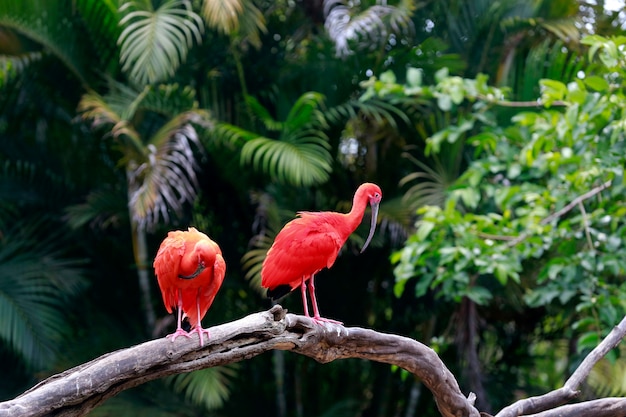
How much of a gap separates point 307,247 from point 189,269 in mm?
655

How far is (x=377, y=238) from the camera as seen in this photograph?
682cm

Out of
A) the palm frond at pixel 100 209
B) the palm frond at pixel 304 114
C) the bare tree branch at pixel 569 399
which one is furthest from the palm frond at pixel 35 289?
the bare tree branch at pixel 569 399

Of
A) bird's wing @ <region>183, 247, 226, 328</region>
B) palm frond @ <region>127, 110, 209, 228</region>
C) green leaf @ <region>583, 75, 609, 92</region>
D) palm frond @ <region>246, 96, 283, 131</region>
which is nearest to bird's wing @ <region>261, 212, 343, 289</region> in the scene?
bird's wing @ <region>183, 247, 226, 328</region>

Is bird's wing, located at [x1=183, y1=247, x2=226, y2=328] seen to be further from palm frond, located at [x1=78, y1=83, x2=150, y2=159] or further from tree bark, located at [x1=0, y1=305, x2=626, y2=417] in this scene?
palm frond, located at [x1=78, y1=83, x2=150, y2=159]

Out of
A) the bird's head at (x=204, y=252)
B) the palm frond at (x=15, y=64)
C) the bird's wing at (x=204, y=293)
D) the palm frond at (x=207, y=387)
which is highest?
the palm frond at (x=15, y=64)

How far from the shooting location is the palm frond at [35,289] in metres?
6.31

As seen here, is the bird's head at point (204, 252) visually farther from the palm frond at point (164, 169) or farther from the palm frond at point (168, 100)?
the palm frond at point (168, 100)

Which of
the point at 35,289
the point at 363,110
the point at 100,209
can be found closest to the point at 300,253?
the point at 363,110

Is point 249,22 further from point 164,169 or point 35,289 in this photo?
point 35,289

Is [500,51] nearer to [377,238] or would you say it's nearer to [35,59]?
[377,238]

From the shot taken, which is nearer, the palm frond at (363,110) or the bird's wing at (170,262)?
the bird's wing at (170,262)

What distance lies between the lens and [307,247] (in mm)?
3852

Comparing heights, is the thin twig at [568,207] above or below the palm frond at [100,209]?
above

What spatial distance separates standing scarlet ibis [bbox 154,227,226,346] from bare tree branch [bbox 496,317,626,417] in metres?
1.32
